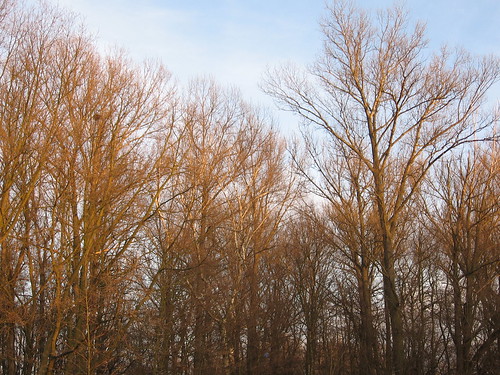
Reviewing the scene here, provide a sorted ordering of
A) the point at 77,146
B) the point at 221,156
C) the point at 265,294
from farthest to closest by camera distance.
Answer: the point at 265,294, the point at 221,156, the point at 77,146

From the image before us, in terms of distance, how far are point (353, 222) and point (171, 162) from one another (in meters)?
6.27

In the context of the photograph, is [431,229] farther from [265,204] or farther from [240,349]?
[240,349]

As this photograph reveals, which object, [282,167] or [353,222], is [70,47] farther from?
[282,167]

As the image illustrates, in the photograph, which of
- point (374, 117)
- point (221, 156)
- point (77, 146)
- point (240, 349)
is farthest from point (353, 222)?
point (77, 146)

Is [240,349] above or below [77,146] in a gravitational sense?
below

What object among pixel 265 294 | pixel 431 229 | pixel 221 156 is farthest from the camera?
pixel 265 294

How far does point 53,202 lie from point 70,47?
12.8 feet

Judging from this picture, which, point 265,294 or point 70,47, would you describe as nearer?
point 70,47

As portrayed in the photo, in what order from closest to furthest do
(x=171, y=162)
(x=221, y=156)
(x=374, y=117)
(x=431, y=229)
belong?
(x=171, y=162) < (x=374, y=117) < (x=221, y=156) < (x=431, y=229)

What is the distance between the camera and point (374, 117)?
15.4 m

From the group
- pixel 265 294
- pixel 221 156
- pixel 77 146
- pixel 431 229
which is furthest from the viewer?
pixel 265 294

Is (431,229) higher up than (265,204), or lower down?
lower down

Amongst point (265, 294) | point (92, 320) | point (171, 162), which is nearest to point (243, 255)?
point (265, 294)

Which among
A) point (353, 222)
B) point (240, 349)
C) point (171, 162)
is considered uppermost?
point (171, 162)
